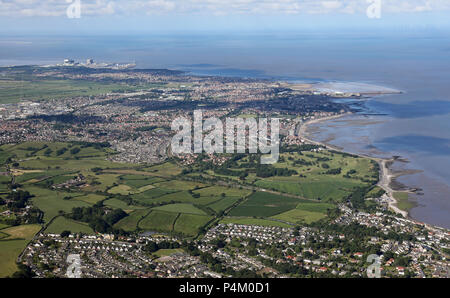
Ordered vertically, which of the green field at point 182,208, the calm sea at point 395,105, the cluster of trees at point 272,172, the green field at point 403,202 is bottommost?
the green field at point 182,208

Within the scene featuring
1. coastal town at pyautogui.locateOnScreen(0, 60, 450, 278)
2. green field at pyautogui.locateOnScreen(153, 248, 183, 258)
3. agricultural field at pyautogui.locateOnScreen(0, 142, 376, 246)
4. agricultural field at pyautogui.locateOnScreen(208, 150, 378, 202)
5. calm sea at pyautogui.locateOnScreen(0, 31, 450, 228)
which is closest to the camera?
coastal town at pyautogui.locateOnScreen(0, 60, 450, 278)

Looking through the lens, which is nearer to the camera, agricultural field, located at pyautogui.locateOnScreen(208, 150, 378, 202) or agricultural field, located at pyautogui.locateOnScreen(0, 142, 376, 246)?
agricultural field, located at pyautogui.locateOnScreen(0, 142, 376, 246)

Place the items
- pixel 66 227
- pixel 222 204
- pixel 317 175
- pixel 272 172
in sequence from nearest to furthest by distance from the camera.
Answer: pixel 66 227
pixel 222 204
pixel 317 175
pixel 272 172

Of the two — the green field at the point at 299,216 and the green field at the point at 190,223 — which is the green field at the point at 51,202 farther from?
the green field at the point at 299,216

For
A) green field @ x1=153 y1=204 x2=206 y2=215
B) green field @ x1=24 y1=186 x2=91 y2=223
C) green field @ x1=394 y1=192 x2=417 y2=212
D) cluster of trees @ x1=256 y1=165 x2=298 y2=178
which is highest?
cluster of trees @ x1=256 y1=165 x2=298 y2=178

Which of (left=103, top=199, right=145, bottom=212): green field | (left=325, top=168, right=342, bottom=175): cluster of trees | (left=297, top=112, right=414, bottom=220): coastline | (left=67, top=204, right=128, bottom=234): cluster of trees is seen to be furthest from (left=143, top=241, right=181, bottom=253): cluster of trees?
(left=325, top=168, right=342, bottom=175): cluster of trees

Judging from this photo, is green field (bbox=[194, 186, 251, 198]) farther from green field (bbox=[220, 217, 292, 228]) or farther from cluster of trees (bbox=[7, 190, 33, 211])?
cluster of trees (bbox=[7, 190, 33, 211])

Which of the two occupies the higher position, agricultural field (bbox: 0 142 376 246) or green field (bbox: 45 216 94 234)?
agricultural field (bbox: 0 142 376 246)

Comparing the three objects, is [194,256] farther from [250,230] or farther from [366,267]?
[366,267]

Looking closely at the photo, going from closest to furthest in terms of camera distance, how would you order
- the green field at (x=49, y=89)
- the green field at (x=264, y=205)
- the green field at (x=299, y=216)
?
the green field at (x=299, y=216) → the green field at (x=264, y=205) → the green field at (x=49, y=89)

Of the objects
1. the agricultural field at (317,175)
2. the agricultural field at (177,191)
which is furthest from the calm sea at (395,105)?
the agricultural field at (177,191)

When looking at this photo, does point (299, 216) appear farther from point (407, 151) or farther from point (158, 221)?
point (407, 151)

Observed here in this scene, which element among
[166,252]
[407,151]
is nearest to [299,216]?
[166,252]
